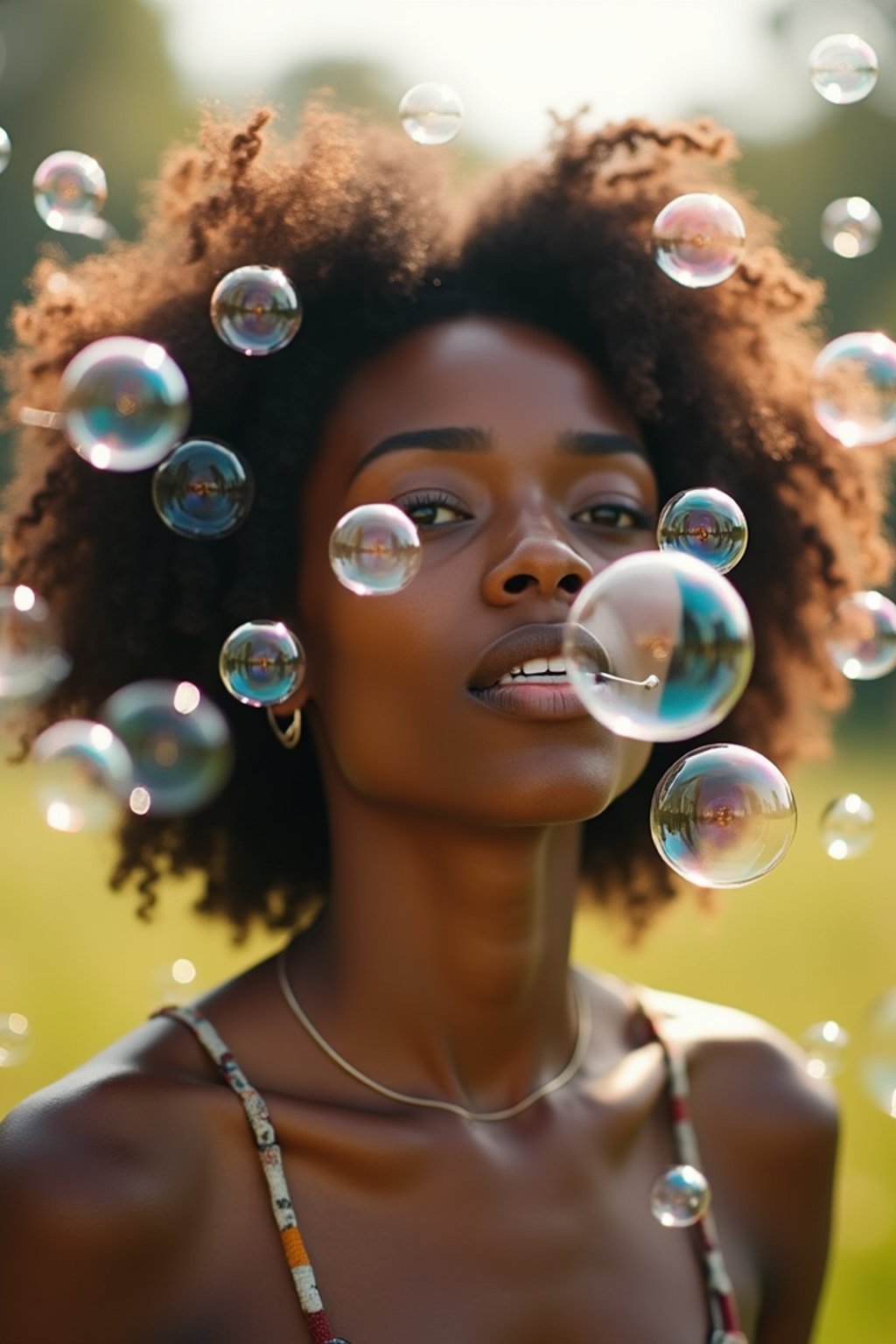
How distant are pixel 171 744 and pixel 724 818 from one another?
785 millimetres

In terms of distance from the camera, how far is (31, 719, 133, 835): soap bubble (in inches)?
96.5

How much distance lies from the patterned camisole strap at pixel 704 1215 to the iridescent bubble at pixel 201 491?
1001mm

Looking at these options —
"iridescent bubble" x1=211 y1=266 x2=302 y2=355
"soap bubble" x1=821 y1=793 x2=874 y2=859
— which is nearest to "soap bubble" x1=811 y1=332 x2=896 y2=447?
"soap bubble" x1=821 y1=793 x2=874 y2=859

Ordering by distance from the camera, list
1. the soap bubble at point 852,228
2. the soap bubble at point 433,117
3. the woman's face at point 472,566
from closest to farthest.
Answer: the woman's face at point 472,566, the soap bubble at point 433,117, the soap bubble at point 852,228

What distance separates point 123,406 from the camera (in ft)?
7.82

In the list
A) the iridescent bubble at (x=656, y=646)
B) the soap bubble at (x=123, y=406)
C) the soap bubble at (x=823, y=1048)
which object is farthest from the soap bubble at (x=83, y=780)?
the soap bubble at (x=823, y=1048)

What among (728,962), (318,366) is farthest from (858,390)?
(728,962)

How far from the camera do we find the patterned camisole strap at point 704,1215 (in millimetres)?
2309

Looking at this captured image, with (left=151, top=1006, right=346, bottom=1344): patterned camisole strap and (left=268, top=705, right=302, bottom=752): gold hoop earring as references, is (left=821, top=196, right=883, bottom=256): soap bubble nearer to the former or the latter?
(left=268, top=705, right=302, bottom=752): gold hoop earring

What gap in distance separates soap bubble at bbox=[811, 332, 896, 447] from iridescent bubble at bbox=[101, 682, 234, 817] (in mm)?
1069

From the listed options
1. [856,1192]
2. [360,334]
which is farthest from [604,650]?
[856,1192]

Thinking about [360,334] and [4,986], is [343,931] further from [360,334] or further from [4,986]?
[4,986]

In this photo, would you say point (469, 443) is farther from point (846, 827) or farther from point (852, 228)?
point (852, 228)

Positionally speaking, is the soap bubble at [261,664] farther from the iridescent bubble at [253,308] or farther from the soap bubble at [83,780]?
the iridescent bubble at [253,308]
